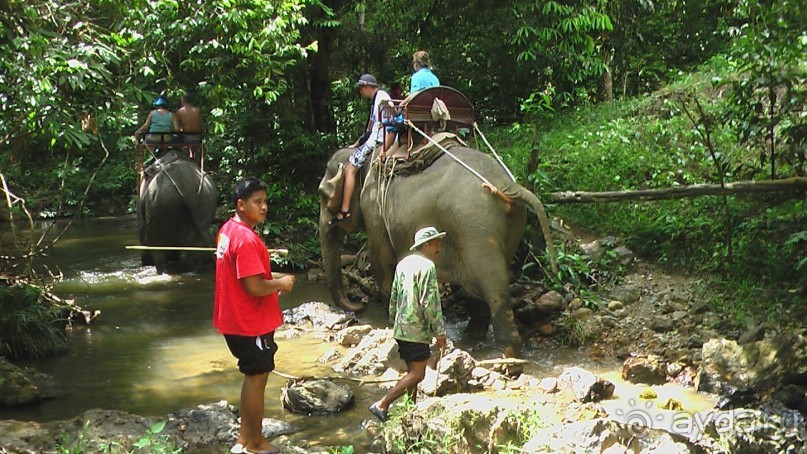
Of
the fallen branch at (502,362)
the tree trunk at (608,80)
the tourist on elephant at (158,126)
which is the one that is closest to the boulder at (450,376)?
the fallen branch at (502,362)

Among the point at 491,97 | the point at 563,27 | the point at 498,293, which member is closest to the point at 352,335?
the point at 498,293

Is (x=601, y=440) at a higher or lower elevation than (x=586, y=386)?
higher

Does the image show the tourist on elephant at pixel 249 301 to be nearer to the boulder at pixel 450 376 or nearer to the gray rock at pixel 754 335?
the boulder at pixel 450 376

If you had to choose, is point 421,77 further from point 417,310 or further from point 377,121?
point 417,310

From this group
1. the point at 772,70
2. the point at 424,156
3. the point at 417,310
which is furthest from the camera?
the point at 772,70

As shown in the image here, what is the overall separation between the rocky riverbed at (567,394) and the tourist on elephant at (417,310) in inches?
14.8

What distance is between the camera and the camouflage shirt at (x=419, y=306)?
536cm

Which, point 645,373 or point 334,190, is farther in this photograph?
point 334,190

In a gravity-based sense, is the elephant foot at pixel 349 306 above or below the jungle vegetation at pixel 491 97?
below

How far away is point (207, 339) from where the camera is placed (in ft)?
28.0

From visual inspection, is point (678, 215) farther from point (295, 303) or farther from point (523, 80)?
point (523, 80)

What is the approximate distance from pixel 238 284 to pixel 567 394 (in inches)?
107

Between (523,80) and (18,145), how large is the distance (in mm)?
10804

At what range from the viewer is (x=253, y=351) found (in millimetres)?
4844
